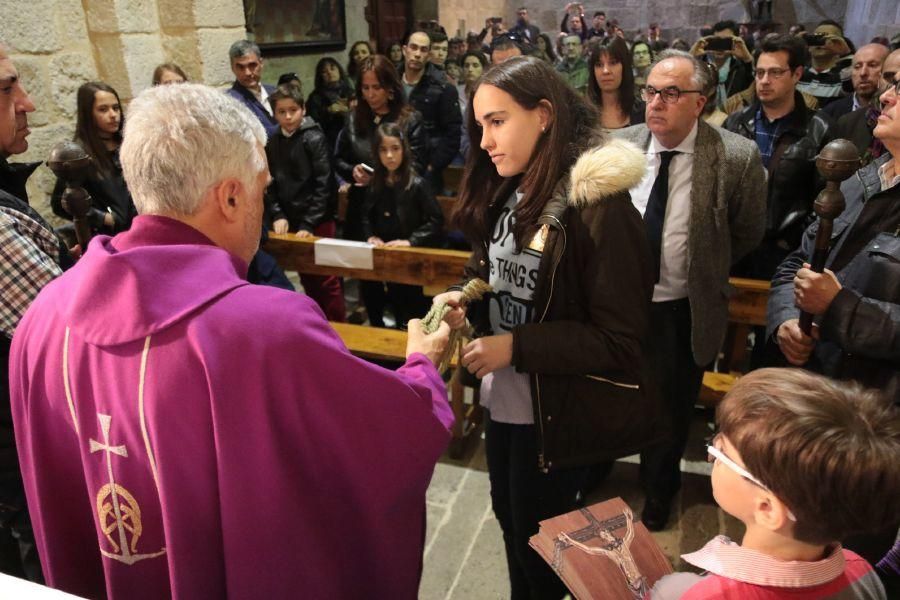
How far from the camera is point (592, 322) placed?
5.78 ft

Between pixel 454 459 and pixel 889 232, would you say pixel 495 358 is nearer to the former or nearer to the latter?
pixel 889 232

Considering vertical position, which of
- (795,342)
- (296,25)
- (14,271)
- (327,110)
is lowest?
(795,342)

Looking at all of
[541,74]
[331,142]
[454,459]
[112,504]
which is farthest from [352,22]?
[112,504]

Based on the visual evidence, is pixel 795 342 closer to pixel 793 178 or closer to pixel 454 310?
pixel 454 310

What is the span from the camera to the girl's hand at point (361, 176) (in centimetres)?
448

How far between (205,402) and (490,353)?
0.82 meters

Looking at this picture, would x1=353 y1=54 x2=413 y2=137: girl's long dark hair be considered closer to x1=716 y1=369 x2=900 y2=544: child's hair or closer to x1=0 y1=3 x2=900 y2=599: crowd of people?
x1=0 y1=3 x2=900 y2=599: crowd of people

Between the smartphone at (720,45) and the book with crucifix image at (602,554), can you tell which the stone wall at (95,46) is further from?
the smartphone at (720,45)

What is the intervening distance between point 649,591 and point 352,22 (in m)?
9.89

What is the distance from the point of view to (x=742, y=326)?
11.3 feet

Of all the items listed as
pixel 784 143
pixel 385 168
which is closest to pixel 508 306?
pixel 784 143

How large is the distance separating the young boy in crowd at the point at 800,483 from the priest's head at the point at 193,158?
1.02 metres

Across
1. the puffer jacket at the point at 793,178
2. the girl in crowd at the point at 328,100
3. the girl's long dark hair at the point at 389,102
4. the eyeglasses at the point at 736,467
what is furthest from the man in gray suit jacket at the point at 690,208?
the girl in crowd at the point at 328,100

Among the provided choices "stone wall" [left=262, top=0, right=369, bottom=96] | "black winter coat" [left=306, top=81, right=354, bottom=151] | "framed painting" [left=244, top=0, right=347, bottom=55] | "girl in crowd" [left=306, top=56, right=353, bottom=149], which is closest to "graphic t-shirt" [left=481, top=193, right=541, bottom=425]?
"black winter coat" [left=306, top=81, right=354, bottom=151]
